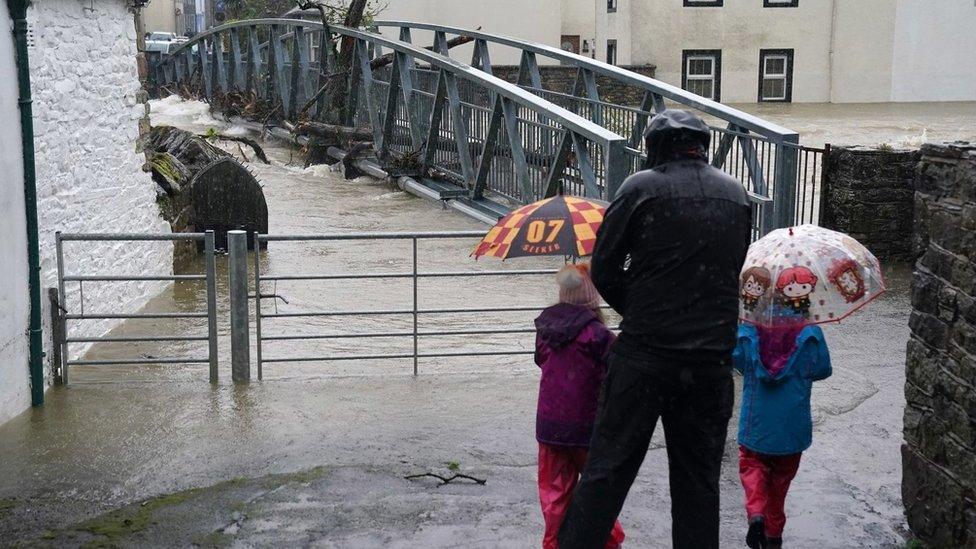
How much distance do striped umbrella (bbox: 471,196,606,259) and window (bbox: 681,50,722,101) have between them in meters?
28.4

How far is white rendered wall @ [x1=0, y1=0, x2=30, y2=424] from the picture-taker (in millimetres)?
7000

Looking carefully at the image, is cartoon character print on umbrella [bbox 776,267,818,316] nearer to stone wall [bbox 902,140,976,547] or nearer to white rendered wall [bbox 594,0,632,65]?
stone wall [bbox 902,140,976,547]

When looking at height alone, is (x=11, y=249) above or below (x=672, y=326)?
below

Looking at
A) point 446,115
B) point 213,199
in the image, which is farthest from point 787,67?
point 213,199

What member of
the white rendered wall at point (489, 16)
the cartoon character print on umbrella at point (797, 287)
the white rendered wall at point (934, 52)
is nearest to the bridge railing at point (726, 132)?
the cartoon character print on umbrella at point (797, 287)

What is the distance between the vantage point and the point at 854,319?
9.72 m

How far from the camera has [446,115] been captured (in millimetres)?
15883

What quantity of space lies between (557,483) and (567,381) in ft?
1.40

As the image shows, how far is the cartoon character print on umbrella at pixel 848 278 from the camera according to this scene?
199 inches

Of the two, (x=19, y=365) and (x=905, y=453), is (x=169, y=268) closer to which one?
(x=19, y=365)

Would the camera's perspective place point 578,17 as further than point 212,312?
Yes

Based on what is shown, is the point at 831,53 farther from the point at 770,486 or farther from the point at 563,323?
the point at 563,323

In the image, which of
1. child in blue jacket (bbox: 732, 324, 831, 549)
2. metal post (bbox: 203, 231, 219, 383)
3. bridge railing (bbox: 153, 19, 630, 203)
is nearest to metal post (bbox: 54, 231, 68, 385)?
metal post (bbox: 203, 231, 219, 383)

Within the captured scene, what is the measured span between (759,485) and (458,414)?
2.37 m
